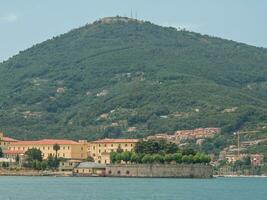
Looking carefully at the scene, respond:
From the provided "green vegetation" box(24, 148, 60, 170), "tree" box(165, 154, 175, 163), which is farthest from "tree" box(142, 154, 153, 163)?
"green vegetation" box(24, 148, 60, 170)

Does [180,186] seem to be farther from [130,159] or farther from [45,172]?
[45,172]

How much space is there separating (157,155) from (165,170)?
3660 millimetres

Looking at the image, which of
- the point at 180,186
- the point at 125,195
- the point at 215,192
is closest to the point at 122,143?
the point at 180,186

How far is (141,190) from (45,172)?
58.4 m

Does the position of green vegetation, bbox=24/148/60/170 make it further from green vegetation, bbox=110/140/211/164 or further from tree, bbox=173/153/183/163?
tree, bbox=173/153/183/163

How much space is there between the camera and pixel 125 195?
108 m

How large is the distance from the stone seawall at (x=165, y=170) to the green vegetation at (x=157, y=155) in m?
1.34

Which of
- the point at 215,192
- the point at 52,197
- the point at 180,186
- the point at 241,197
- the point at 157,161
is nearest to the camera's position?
the point at 52,197

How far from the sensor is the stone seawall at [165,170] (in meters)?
164

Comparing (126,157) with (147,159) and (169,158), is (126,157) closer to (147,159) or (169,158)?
(147,159)

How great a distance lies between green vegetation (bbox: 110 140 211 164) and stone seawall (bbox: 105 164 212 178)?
134cm

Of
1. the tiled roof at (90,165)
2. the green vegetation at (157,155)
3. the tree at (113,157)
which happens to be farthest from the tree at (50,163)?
the green vegetation at (157,155)

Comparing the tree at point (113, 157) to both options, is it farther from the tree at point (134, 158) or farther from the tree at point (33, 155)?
the tree at point (33, 155)

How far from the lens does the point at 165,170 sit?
164m
